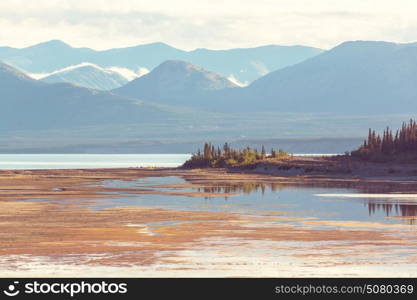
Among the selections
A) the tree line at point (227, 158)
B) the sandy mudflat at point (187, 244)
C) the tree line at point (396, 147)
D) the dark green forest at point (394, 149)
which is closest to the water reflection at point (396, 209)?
the sandy mudflat at point (187, 244)

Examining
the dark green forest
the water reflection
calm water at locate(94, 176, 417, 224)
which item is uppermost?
the dark green forest

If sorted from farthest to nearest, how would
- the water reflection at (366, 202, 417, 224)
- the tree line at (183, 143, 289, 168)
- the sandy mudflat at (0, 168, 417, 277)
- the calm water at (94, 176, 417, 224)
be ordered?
the tree line at (183, 143, 289, 168) < the calm water at (94, 176, 417, 224) < the water reflection at (366, 202, 417, 224) < the sandy mudflat at (0, 168, 417, 277)

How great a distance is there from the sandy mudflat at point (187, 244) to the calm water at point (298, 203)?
2.12 m

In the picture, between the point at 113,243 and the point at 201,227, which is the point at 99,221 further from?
the point at 113,243

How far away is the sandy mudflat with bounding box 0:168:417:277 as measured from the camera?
95.8 ft

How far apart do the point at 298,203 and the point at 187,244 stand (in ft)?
73.0

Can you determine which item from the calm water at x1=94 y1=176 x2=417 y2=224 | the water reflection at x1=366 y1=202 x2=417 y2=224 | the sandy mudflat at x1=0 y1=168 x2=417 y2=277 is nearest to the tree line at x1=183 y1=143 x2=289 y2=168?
the calm water at x1=94 y1=176 x2=417 y2=224

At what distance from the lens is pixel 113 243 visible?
117 ft

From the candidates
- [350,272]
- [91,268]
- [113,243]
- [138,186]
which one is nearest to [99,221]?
[113,243]

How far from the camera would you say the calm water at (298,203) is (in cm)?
4859

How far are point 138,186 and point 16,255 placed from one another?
1848 inches

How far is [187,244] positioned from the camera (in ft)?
116

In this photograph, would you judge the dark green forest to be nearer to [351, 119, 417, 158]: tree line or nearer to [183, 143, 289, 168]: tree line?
[351, 119, 417, 158]: tree line

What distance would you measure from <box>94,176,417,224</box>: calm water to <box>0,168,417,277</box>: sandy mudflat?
2122 millimetres
